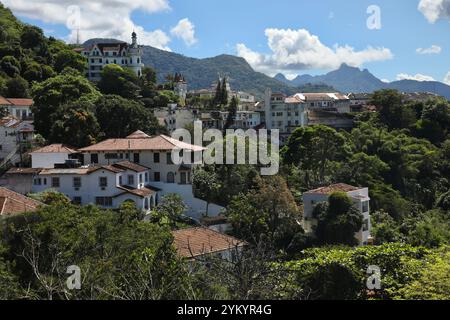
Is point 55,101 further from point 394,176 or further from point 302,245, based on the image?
point 394,176

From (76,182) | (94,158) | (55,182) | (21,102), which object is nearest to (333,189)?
(94,158)

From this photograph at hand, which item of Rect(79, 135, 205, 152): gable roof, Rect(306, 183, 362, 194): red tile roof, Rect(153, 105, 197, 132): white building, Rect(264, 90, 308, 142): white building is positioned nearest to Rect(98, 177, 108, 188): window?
Rect(79, 135, 205, 152): gable roof

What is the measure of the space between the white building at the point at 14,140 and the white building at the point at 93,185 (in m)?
6.00

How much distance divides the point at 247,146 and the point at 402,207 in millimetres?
12007

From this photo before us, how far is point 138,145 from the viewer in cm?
3416

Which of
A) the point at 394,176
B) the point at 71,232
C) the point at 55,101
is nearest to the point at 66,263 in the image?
the point at 71,232

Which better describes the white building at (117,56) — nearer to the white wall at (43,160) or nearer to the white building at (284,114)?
the white building at (284,114)

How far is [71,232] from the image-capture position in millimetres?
16703

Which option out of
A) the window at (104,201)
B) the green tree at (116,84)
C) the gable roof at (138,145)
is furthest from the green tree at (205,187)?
the green tree at (116,84)

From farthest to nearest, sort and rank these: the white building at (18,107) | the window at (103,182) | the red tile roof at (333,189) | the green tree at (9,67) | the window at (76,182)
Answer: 1. the green tree at (9,67)
2. the white building at (18,107)
3. the red tile roof at (333,189)
4. the window at (76,182)
5. the window at (103,182)

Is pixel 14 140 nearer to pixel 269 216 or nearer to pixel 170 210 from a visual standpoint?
pixel 170 210

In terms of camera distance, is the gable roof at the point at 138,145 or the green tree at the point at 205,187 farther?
the gable roof at the point at 138,145

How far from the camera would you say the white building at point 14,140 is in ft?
118

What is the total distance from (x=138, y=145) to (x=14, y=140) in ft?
27.1
